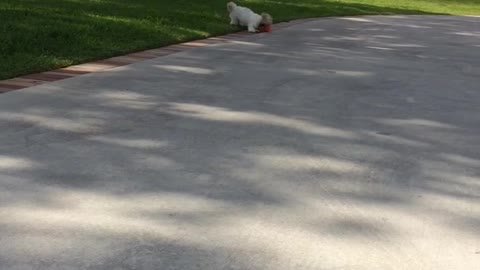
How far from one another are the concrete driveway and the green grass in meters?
1.24

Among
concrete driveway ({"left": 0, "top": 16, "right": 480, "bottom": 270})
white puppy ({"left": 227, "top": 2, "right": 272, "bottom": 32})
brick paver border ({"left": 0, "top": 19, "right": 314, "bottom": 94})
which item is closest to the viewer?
concrete driveway ({"left": 0, "top": 16, "right": 480, "bottom": 270})

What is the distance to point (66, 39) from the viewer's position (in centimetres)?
1190

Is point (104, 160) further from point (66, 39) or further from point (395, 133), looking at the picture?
point (66, 39)

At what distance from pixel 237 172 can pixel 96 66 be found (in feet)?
17.3

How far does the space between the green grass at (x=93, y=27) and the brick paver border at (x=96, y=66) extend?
174 mm

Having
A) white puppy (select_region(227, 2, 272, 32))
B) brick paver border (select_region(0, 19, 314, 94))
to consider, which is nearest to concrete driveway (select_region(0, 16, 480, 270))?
brick paver border (select_region(0, 19, 314, 94))

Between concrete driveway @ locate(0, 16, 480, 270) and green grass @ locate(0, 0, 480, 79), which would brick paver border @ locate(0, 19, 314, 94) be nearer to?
green grass @ locate(0, 0, 480, 79)

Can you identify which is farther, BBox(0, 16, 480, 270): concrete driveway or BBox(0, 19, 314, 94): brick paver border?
BBox(0, 19, 314, 94): brick paver border

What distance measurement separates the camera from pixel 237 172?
558cm

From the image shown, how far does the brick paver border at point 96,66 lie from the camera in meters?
8.69

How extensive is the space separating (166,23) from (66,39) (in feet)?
13.4

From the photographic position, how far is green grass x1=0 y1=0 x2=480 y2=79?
10.6m

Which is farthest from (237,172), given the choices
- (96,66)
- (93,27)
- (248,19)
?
(248,19)

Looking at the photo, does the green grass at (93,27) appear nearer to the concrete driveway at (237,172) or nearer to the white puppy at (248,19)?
the white puppy at (248,19)
